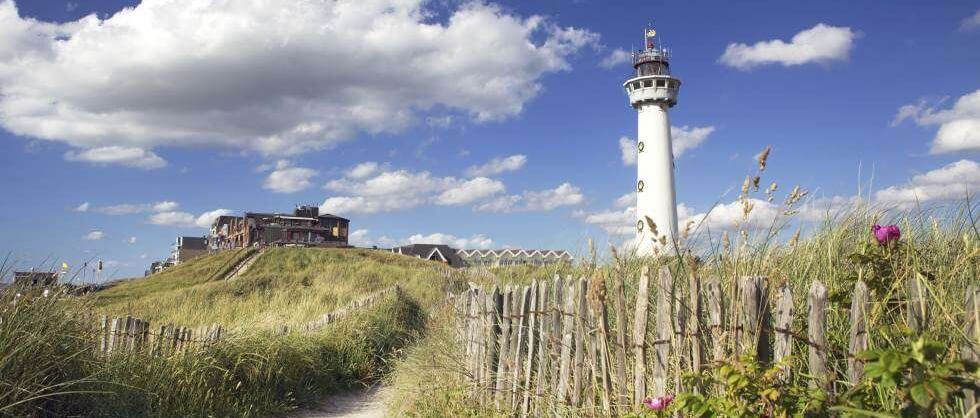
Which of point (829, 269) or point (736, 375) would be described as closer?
point (736, 375)

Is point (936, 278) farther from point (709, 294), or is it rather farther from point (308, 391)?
Answer: point (308, 391)

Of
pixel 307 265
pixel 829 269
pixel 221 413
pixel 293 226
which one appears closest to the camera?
pixel 829 269

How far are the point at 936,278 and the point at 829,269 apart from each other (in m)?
0.60

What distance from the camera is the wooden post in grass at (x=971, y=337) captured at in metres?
2.05

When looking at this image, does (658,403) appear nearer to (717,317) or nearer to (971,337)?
(717,317)

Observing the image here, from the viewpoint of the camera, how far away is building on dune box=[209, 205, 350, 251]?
2168 inches

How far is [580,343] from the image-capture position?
4.06 metres

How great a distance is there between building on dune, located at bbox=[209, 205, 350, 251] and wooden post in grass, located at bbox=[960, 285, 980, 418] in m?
49.9

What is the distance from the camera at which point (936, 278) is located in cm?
324

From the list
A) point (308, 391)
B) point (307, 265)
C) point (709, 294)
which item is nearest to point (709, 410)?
point (709, 294)

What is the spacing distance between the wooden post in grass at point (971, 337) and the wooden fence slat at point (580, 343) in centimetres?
211

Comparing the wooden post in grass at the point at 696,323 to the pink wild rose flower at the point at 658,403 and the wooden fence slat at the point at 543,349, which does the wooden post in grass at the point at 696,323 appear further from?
the wooden fence slat at the point at 543,349

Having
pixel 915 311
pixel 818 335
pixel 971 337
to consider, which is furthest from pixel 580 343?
pixel 971 337

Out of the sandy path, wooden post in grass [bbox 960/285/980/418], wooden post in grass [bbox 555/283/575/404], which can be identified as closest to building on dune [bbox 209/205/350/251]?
the sandy path
